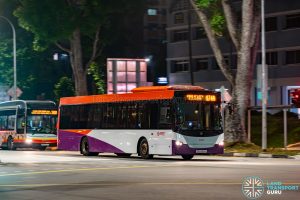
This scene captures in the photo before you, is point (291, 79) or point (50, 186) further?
point (291, 79)

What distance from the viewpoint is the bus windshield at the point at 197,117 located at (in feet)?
96.8

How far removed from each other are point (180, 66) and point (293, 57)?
15725 millimetres

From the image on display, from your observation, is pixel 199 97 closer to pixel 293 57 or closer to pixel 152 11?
pixel 293 57

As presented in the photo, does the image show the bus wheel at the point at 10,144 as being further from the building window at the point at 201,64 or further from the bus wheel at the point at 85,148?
the building window at the point at 201,64

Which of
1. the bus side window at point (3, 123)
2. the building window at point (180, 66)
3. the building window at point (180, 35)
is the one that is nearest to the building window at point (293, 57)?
the building window at point (180, 66)

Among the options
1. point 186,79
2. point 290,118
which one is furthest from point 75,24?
point 186,79

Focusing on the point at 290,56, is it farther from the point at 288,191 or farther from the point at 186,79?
the point at 288,191

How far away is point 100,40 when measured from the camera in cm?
5619

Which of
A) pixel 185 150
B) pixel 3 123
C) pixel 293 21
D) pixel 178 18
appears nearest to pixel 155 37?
pixel 178 18

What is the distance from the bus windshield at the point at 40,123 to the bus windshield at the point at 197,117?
672 inches

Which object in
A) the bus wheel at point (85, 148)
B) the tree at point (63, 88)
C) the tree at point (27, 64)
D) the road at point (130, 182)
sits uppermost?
the tree at point (27, 64)

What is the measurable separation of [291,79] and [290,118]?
1718 centimetres

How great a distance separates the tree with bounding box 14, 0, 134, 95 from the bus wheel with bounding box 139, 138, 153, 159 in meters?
20.5

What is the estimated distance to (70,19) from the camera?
165 ft
